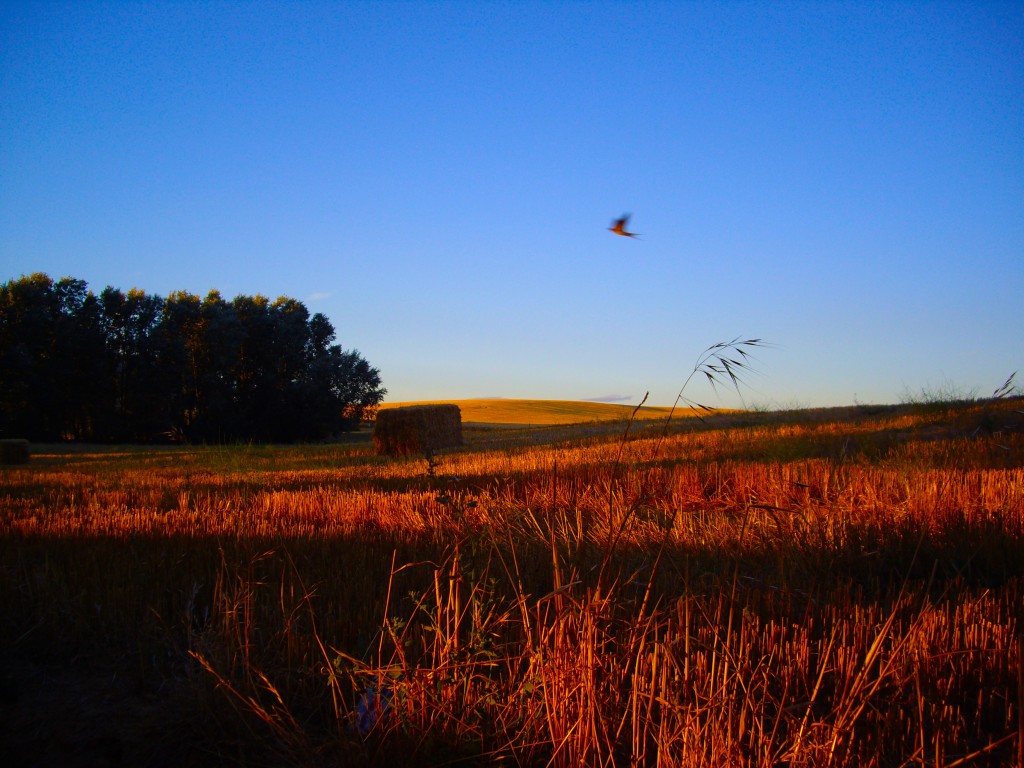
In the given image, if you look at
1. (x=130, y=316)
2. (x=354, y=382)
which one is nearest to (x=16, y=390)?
(x=130, y=316)

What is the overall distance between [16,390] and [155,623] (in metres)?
37.1

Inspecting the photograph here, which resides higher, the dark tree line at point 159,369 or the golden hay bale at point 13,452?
the dark tree line at point 159,369

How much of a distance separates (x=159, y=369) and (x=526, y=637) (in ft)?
134

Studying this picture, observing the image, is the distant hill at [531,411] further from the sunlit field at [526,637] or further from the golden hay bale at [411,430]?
the sunlit field at [526,637]

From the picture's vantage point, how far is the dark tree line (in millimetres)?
34594

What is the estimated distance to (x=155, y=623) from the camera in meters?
3.35

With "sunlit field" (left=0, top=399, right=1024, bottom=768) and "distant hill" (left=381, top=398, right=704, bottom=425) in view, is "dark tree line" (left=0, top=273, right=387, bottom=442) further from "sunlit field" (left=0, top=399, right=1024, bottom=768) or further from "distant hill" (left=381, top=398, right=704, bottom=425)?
"sunlit field" (left=0, top=399, right=1024, bottom=768)

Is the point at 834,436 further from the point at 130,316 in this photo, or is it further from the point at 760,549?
the point at 130,316

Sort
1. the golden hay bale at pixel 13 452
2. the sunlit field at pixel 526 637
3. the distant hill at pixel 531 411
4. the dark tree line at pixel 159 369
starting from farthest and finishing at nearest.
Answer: the distant hill at pixel 531 411 < the dark tree line at pixel 159 369 < the golden hay bale at pixel 13 452 < the sunlit field at pixel 526 637

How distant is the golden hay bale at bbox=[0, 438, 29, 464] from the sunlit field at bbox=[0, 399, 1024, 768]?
17.6 m

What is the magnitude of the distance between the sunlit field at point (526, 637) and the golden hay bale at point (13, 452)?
17629 millimetres

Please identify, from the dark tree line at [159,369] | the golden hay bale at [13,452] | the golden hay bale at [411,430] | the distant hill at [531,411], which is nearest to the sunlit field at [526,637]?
the golden hay bale at [411,430]

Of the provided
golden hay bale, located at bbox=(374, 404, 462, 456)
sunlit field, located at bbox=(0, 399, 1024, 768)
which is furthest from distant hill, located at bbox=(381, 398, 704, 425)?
sunlit field, located at bbox=(0, 399, 1024, 768)

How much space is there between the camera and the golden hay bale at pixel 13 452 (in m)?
20.4
